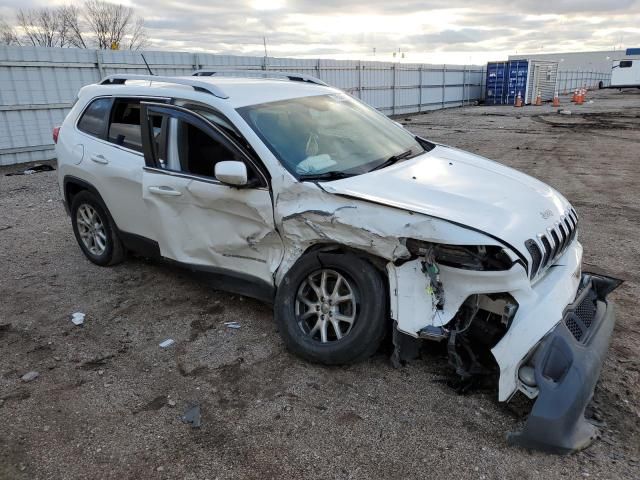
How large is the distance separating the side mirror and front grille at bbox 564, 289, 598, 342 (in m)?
2.19

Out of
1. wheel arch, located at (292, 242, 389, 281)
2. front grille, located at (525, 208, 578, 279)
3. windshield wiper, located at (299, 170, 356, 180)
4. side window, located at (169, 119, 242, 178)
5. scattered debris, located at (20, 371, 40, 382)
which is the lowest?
scattered debris, located at (20, 371, 40, 382)

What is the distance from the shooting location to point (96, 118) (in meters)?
4.90

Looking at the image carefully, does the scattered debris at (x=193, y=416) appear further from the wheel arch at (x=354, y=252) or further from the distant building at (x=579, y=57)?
the distant building at (x=579, y=57)

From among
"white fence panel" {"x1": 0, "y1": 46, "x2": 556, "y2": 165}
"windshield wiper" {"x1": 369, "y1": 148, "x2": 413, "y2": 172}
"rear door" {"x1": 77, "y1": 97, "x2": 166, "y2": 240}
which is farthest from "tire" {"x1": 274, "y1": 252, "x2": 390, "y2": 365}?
"white fence panel" {"x1": 0, "y1": 46, "x2": 556, "y2": 165}

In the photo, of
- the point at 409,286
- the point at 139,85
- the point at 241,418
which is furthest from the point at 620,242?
the point at 139,85

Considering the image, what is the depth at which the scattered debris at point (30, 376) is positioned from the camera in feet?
11.1

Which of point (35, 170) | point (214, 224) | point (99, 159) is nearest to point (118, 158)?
point (99, 159)

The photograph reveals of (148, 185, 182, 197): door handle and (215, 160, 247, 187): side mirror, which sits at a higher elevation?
(215, 160, 247, 187): side mirror

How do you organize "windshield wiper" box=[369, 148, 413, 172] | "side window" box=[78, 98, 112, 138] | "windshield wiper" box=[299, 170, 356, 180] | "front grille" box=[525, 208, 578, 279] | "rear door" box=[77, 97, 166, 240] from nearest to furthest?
"front grille" box=[525, 208, 578, 279] < "windshield wiper" box=[299, 170, 356, 180] < "windshield wiper" box=[369, 148, 413, 172] < "rear door" box=[77, 97, 166, 240] < "side window" box=[78, 98, 112, 138]

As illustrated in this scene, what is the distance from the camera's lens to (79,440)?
9.16ft

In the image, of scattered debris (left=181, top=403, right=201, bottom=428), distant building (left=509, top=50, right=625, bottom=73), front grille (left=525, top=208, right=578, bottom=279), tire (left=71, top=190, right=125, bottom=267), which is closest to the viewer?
front grille (left=525, top=208, right=578, bottom=279)

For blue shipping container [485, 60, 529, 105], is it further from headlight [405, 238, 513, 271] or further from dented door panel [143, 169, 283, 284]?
headlight [405, 238, 513, 271]

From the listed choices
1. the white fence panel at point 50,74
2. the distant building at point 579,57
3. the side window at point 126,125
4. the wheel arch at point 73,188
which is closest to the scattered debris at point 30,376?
the wheel arch at point 73,188

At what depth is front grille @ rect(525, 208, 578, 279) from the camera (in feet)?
9.16
